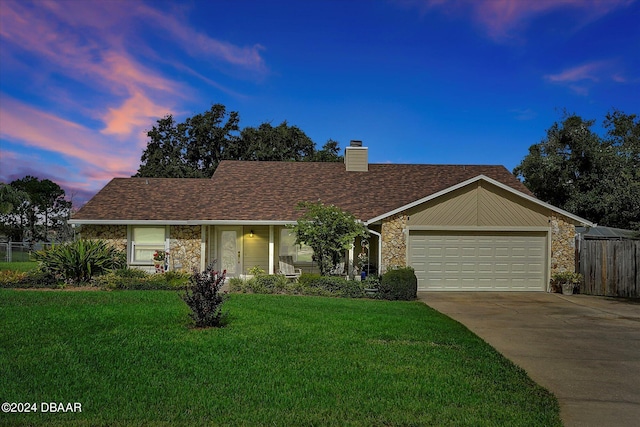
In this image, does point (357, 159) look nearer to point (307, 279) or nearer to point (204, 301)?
point (307, 279)

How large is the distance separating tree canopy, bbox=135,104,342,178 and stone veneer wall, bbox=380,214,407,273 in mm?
20230

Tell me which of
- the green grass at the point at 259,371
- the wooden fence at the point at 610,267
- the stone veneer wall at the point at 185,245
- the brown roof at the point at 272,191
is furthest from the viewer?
the brown roof at the point at 272,191

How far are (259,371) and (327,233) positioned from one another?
8.85m

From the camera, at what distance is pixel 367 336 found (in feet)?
26.1

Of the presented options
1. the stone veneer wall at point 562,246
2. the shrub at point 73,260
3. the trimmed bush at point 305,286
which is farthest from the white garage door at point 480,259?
the shrub at point 73,260

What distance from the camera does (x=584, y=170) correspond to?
2772cm

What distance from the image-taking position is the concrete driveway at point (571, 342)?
5.20 meters

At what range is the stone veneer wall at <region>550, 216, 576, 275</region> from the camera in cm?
1586

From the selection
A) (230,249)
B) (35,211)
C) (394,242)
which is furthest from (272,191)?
(35,211)

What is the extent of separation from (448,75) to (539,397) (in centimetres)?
1523

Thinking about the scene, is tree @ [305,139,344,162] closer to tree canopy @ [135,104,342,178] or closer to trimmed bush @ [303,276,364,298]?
tree canopy @ [135,104,342,178]

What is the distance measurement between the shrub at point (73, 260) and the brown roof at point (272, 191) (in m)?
2.43

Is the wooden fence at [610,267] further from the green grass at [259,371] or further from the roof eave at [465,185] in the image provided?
the green grass at [259,371]

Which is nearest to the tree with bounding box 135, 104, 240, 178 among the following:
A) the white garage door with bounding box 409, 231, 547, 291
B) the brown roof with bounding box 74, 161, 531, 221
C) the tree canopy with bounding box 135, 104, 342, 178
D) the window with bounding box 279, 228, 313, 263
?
the tree canopy with bounding box 135, 104, 342, 178
